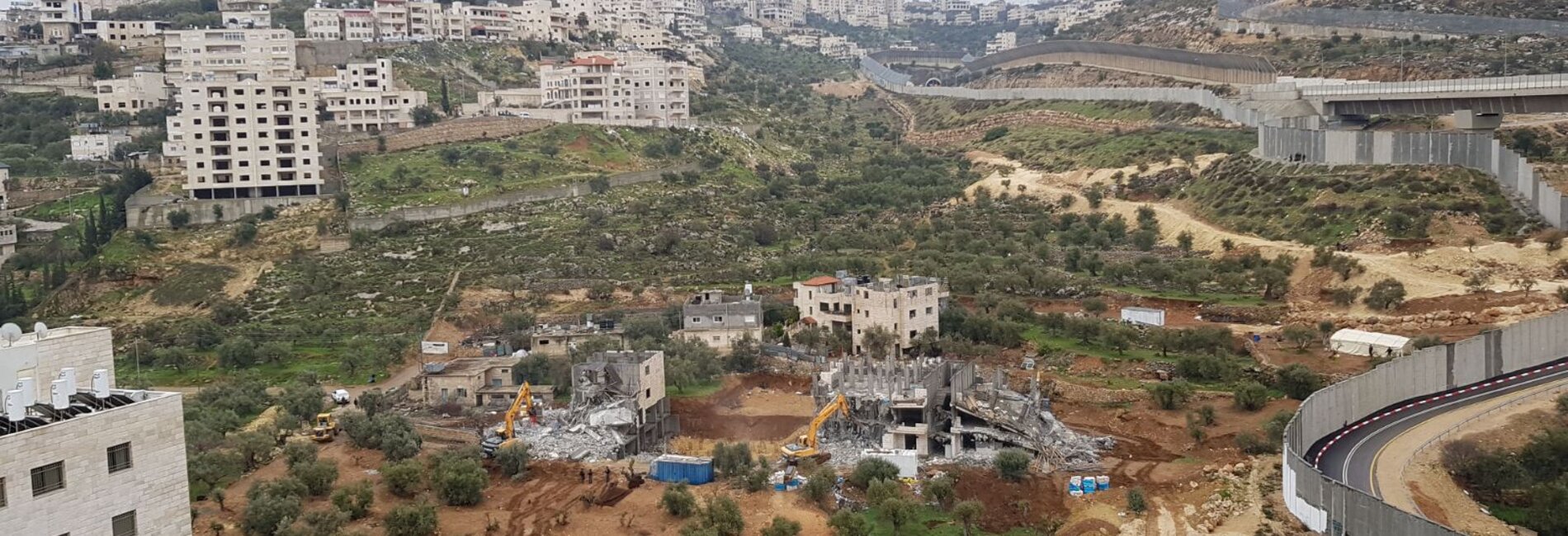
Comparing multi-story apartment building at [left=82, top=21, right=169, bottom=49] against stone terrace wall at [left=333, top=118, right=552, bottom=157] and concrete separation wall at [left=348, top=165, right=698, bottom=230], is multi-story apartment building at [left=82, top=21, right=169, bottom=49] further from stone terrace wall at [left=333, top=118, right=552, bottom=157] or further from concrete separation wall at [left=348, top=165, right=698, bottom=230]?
concrete separation wall at [left=348, top=165, right=698, bottom=230]

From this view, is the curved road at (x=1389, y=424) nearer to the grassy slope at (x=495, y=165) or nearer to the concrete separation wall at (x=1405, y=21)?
the grassy slope at (x=495, y=165)

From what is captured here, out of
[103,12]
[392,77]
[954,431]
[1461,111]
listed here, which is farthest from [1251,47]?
[103,12]

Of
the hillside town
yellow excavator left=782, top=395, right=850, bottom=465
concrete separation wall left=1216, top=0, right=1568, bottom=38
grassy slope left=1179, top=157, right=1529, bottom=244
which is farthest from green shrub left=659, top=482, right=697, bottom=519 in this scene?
concrete separation wall left=1216, top=0, right=1568, bottom=38

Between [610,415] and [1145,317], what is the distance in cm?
1687

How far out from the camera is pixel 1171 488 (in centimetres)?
2708

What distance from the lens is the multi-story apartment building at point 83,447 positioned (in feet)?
48.3

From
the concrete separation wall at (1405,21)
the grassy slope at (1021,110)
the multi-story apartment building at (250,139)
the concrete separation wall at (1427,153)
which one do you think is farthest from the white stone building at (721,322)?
the concrete separation wall at (1405,21)

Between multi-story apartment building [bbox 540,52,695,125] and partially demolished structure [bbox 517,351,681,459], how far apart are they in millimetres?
45110

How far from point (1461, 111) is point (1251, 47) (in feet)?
118

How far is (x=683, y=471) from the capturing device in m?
28.7

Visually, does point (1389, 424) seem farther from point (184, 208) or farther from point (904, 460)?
point (184, 208)

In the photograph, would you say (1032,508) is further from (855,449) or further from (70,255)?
(70,255)

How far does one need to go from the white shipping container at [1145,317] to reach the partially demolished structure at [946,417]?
8.47 metres

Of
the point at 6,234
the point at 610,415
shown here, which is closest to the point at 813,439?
the point at 610,415
